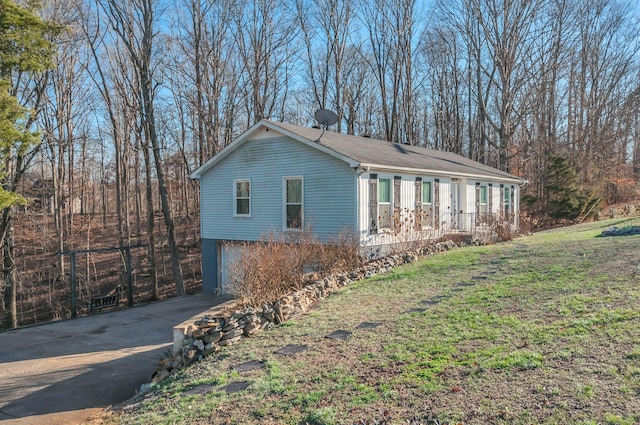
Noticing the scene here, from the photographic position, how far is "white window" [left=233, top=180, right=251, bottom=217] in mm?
15867

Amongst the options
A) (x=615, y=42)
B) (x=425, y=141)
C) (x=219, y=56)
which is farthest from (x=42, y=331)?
(x=615, y=42)

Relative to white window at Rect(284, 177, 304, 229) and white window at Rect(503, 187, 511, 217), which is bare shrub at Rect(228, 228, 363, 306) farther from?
white window at Rect(503, 187, 511, 217)

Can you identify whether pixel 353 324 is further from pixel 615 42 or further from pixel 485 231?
pixel 615 42

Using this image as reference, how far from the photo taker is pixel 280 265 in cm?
927

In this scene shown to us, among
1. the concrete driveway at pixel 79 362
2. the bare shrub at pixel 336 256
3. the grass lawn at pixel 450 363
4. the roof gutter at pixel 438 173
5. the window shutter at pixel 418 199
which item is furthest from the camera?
the window shutter at pixel 418 199

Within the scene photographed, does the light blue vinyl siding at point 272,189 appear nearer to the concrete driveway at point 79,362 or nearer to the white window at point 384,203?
the white window at point 384,203

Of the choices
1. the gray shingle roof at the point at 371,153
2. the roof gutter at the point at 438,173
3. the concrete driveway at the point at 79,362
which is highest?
the gray shingle roof at the point at 371,153

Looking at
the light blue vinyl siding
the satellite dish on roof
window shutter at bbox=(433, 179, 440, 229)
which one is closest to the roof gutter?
window shutter at bbox=(433, 179, 440, 229)

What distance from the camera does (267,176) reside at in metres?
15.3

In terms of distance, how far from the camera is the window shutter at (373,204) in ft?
43.8

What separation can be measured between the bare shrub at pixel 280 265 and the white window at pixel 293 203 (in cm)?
216

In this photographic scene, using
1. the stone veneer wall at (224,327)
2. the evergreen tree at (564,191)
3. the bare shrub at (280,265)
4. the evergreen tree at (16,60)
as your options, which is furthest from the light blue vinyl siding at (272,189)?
the evergreen tree at (564,191)

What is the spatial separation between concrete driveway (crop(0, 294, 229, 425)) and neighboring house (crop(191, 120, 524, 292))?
362cm

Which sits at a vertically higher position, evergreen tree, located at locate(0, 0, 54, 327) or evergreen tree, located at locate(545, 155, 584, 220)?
evergreen tree, located at locate(0, 0, 54, 327)
